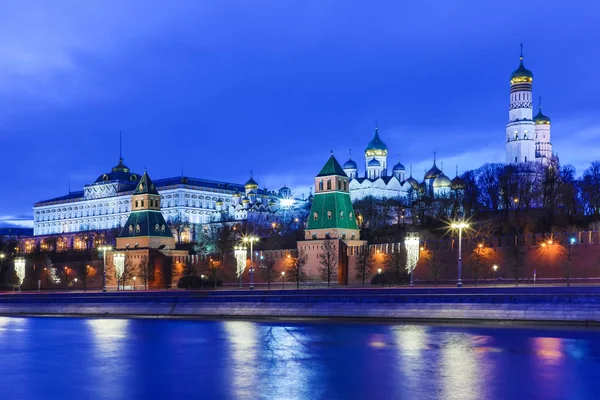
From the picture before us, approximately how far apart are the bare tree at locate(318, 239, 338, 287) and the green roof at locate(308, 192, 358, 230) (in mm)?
1614

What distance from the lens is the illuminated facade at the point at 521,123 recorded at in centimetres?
10292

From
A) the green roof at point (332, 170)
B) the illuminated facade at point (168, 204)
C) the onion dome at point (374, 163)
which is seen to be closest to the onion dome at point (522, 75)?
the onion dome at point (374, 163)

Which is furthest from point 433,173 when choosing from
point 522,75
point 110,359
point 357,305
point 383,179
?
point 110,359

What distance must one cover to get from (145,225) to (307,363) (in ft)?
159

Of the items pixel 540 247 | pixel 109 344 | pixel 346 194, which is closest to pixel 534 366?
pixel 109 344

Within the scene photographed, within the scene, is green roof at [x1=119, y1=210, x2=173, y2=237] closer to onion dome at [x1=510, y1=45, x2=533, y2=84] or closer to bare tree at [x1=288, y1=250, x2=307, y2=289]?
bare tree at [x1=288, y1=250, x2=307, y2=289]

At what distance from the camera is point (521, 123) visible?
104 meters

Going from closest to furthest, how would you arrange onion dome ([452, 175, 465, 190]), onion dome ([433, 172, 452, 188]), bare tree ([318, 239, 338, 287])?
bare tree ([318, 239, 338, 287])
onion dome ([452, 175, 465, 190])
onion dome ([433, 172, 452, 188])

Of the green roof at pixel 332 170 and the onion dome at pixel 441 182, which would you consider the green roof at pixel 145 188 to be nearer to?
the green roof at pixel 332 170

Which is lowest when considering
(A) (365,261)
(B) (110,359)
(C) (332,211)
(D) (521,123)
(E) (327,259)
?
(B) (110,359)

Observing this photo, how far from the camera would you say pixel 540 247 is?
173 ft

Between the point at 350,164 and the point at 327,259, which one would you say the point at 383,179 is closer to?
the point at 350,164

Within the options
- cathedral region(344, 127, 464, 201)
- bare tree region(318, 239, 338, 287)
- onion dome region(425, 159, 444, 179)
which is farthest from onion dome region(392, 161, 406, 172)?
bare tree region(318, 239, 338, 287)

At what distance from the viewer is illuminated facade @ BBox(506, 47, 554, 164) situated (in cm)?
10292
